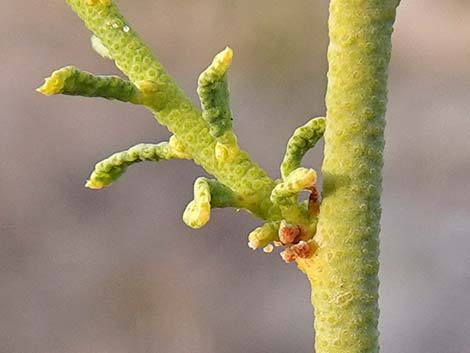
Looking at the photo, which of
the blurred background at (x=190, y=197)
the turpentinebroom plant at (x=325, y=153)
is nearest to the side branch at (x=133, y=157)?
the turpentinebroom plant at (x=325, y=153)

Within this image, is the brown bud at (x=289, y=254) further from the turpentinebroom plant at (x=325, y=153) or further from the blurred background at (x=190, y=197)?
the blurred background at (x=190, y=197)

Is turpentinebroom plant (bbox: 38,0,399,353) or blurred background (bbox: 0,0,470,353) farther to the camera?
blurred background (bbox: 0,0,470,353)

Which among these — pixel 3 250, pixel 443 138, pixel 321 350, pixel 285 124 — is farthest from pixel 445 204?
pixel 321 350

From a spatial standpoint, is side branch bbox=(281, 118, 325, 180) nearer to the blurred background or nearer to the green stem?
the green stem

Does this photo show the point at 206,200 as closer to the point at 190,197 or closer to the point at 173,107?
the point at 173,107

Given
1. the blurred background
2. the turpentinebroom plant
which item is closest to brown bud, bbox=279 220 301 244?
the turpentinebroom plant

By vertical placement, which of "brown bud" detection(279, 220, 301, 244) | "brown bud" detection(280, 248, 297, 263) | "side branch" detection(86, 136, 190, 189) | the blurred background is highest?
the blurred background
